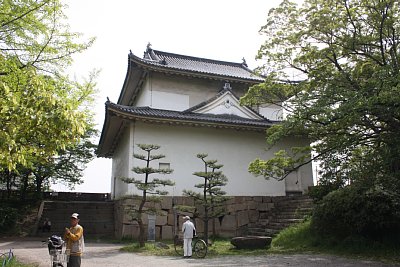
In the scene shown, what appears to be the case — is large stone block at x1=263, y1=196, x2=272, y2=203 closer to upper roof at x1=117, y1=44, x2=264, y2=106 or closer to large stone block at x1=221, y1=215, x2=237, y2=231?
large stone block at x1=221, y1=215, x2=237, y2=231

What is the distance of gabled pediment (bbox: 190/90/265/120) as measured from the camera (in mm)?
21188

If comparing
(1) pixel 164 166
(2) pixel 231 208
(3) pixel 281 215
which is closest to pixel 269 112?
(2) pixel 231 208

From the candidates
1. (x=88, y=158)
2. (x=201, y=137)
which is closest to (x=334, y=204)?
(x=201, y=137)

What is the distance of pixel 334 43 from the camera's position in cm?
1291

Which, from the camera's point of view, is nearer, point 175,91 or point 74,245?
point 74,245

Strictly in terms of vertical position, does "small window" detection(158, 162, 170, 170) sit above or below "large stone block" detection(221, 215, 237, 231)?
above

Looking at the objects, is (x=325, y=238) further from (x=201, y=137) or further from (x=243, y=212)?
(x=201, y=137)

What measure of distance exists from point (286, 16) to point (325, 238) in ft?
28.9

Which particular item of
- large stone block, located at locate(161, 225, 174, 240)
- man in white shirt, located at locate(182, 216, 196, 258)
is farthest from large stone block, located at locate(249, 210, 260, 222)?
man in white shirt, located at locate(182, 216, 196, 258)

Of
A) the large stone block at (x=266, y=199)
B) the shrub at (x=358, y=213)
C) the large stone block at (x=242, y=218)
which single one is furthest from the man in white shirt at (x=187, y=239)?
the large stone block at (x=266, y=199)

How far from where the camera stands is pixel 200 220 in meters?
18.5

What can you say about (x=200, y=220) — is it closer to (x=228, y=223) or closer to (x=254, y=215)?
(x=228, y=223)

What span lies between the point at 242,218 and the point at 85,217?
32.9 ft

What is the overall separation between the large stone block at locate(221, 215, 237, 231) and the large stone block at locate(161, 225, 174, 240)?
288 centimetres
